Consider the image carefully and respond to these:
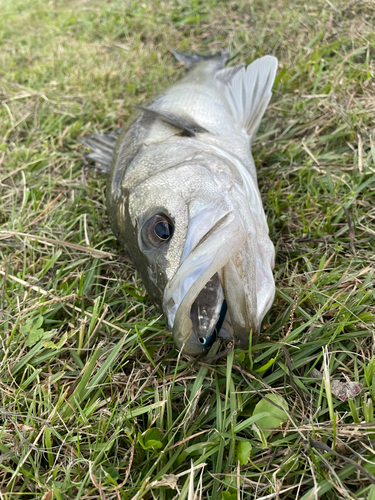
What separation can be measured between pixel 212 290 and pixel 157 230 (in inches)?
18.7

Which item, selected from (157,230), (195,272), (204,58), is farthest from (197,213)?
(204,58)

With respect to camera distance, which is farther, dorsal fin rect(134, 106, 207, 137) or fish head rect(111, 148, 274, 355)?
dorsal fin rect(134, 106, 207, 137)

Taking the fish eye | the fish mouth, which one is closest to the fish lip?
the fish mouth

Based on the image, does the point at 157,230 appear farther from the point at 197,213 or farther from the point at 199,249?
the point at 199,249

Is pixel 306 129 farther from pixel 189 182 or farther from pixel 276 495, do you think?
pixel 276 495

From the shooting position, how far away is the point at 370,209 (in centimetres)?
244

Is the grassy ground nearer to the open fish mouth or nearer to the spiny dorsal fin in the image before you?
the open fish mouth

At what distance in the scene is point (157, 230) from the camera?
1959mm

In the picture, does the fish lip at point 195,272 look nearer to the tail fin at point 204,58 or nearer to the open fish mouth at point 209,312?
the open fish mouth at point 209,312

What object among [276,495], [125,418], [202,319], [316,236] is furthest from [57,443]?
[316,236]

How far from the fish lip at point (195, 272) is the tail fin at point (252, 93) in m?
1.58

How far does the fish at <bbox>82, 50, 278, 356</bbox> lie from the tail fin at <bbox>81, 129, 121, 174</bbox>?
0.01 m

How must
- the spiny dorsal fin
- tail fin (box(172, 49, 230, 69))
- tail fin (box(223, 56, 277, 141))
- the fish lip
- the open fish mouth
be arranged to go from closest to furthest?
the fish lip < the open fish mouth < tail fin (box(223, 56, 277, 141)) < the spiny dorsal fin < tail fin (box(172, 49, 230, 69))

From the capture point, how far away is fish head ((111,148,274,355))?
5.32 feet
